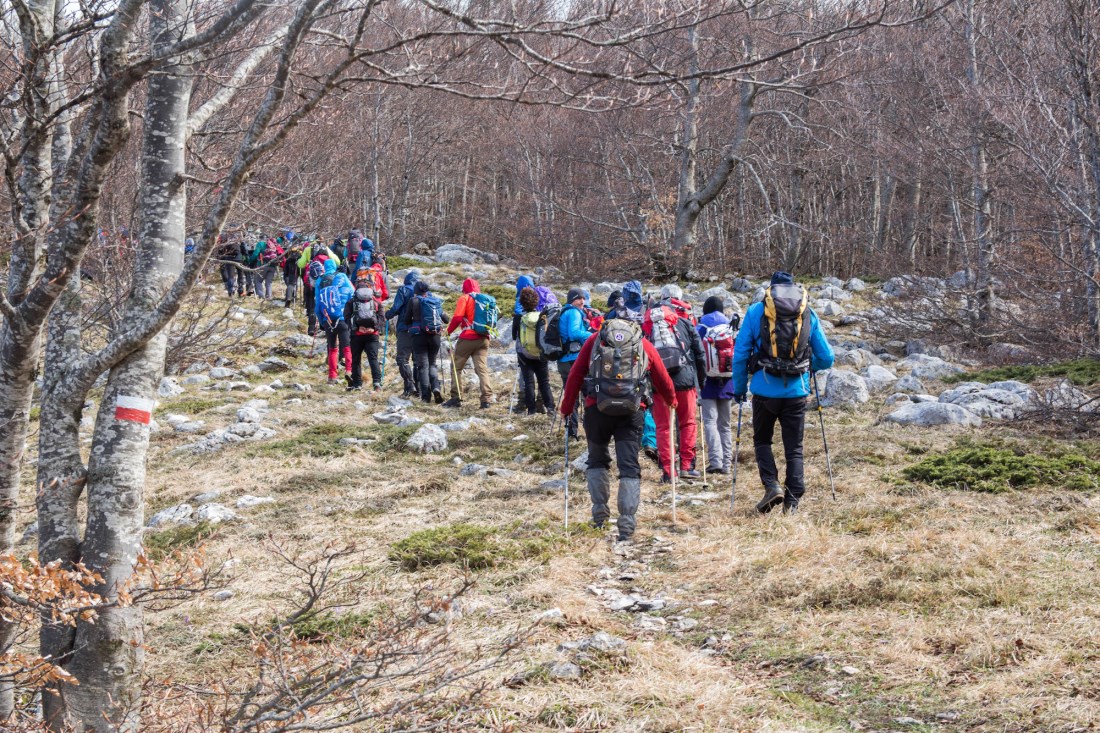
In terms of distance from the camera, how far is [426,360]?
45.5 feet

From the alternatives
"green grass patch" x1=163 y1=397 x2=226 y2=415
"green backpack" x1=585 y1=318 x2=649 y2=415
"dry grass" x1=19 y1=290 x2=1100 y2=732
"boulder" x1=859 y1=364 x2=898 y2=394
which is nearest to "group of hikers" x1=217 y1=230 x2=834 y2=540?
"green backpack" x1=585 y1=318 x2=649 y2=415

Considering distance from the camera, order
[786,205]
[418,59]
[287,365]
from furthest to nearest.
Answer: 1. [786,205]
2. [287,365]
3. [418,59]

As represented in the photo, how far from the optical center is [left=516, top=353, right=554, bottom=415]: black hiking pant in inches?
485

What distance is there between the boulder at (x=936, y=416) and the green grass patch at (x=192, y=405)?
940cm

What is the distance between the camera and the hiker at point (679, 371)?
29.0 ft

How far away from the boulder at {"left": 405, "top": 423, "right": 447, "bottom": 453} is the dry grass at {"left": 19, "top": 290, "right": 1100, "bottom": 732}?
1.24 m

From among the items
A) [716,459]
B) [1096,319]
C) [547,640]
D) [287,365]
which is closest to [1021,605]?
[547,640]

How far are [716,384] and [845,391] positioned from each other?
3.39 meters

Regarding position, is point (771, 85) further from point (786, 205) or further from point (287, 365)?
point (786, 205)

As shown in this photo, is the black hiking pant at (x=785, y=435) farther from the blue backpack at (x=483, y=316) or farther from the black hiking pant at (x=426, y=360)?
the black hiking pant at (x=426, y=360)

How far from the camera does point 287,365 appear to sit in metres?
16.9

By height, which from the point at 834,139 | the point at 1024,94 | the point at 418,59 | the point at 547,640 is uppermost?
the point at 834,139

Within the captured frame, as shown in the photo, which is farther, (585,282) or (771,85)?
(585,282)

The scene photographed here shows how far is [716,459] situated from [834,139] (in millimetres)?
19754
